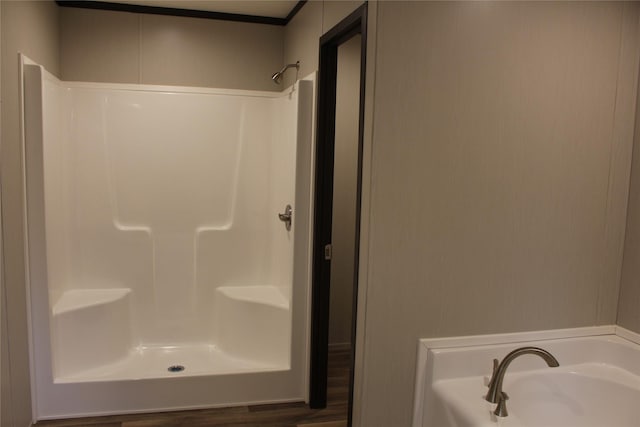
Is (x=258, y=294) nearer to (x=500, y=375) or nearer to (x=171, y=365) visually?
(x=171, y=365)

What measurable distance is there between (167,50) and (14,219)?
60.8 inches

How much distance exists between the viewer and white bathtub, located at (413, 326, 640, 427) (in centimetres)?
188

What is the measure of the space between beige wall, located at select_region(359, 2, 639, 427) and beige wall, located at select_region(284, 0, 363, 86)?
0.48 m

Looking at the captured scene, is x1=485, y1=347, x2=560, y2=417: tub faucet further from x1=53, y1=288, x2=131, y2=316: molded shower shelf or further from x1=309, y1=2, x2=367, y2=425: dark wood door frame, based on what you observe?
x1=53, y1=288, x2=131, y2=316: molded shower shelf

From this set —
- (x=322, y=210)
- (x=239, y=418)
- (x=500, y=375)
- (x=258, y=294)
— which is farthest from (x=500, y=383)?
(x=258, y=294)

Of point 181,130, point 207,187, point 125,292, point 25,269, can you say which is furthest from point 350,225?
point 25,269

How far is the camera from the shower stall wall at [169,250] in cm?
276

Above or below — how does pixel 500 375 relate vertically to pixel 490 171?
below

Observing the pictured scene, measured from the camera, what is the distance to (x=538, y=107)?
194 centimetres

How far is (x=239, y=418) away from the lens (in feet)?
9.02

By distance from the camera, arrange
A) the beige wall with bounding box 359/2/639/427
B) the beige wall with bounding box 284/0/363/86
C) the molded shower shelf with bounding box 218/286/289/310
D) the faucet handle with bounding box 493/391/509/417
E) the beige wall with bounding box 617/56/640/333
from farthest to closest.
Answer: the molded shower shelf with bounding box 218/286/289/310 < the beige wall with bounding box 284/0/363/86 < the beige wall with bounding box 617/56/640/333 < the beige wall with bounding box 359/2/639/427 < the faucet handle with bounding box 493/391/509/417

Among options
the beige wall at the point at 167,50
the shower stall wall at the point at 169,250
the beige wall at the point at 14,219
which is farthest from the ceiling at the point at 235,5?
the beige wall at the point at 14,219

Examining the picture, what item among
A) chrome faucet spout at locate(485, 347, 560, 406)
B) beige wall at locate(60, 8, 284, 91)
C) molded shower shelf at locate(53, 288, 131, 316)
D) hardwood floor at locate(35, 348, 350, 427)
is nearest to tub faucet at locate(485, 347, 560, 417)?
chrome faucet spout at locate(485, 347, 560, 406)

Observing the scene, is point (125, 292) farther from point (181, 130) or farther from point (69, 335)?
point (181, 130)
